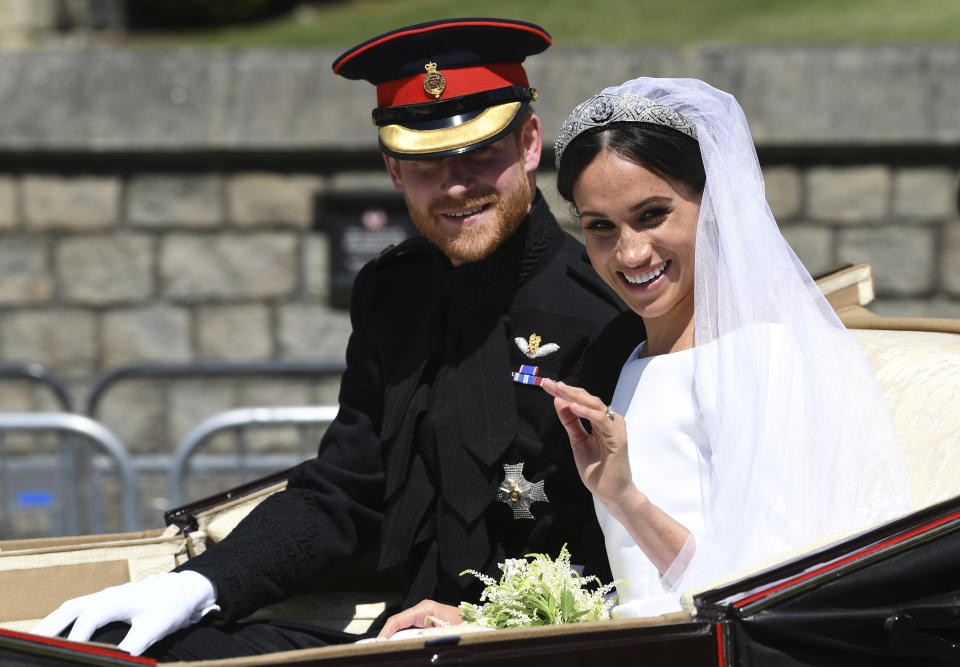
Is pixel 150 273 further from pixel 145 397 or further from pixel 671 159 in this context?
pixel 671 159

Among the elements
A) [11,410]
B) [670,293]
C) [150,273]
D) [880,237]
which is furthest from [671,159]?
[11,410]

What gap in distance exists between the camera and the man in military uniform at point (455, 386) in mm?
2480

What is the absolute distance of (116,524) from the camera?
5340mm

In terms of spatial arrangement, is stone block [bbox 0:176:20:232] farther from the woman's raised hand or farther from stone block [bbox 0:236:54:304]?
the woman's raised hand

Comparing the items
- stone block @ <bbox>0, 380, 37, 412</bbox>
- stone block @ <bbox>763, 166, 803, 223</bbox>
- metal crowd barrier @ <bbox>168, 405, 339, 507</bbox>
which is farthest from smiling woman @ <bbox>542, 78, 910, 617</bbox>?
stone block @ <bbox>0, 380, 37, 412</bbox>

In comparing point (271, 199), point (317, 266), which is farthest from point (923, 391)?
point (271, 199)

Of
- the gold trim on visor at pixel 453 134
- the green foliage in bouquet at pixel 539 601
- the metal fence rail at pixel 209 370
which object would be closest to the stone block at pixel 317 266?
the metal fence rail at pixel 209 370

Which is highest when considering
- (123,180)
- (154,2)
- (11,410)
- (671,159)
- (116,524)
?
(154,2)

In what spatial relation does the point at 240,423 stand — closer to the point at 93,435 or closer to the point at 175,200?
the point at 93,435

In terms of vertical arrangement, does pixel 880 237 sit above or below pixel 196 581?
above

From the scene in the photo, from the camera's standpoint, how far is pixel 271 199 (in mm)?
5648

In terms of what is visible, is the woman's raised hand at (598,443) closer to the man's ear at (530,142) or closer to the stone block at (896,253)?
the man's ear at (530,142)

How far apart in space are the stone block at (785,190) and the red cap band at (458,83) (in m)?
3.12

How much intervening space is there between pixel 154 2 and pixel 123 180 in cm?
579
